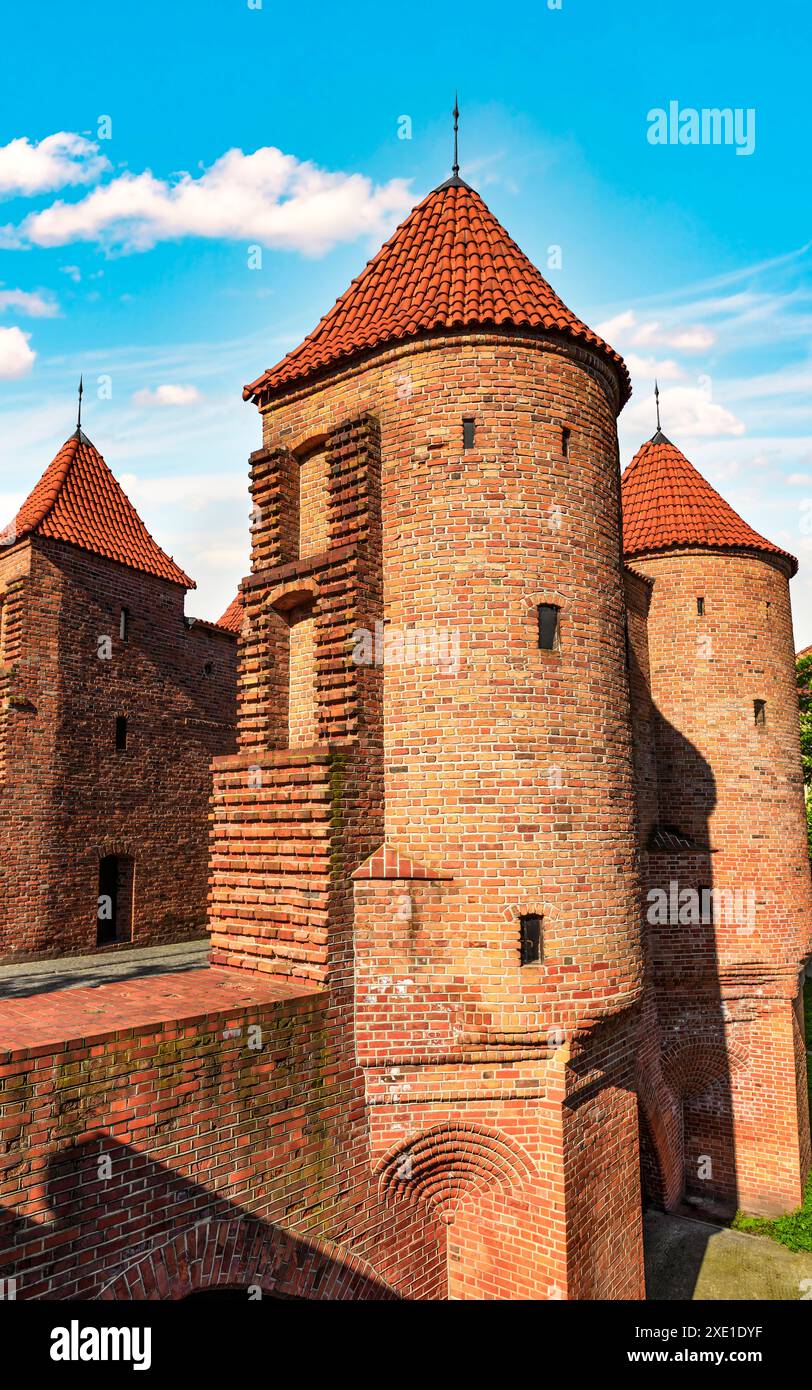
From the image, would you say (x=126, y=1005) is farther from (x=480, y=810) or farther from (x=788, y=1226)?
(x=788, y=1226)

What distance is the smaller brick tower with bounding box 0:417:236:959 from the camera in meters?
14.3

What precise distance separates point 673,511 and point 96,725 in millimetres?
11472

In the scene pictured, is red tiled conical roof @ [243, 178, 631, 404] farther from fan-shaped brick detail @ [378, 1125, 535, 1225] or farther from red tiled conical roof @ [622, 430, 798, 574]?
fan-shaped brick detail @ [378, 1125, 535, 1225]

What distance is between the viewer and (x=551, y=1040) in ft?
23.0

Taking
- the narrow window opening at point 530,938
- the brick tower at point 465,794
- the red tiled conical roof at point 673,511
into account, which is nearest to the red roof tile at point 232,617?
the red tiled conical roof at point 673,511

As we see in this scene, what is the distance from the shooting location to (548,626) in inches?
301

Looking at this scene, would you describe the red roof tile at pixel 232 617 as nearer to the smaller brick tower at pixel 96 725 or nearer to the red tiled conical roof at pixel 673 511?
the smaller brick tower at pixel 96 725

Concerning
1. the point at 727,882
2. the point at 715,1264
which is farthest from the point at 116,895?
the point at 715,1264

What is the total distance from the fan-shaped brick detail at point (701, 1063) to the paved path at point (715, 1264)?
1835 mm

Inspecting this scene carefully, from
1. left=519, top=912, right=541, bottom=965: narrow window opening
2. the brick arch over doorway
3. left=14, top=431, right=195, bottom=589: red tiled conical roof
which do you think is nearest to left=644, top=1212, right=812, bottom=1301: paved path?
the brick arch over doorway

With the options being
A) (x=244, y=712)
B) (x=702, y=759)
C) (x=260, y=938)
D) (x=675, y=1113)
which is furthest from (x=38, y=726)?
(x=675, y=1113)

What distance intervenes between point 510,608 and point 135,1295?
19.1ft

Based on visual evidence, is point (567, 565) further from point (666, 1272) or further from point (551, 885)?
point (666, 1272)

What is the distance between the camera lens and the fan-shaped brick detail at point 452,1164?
7.00 meters
